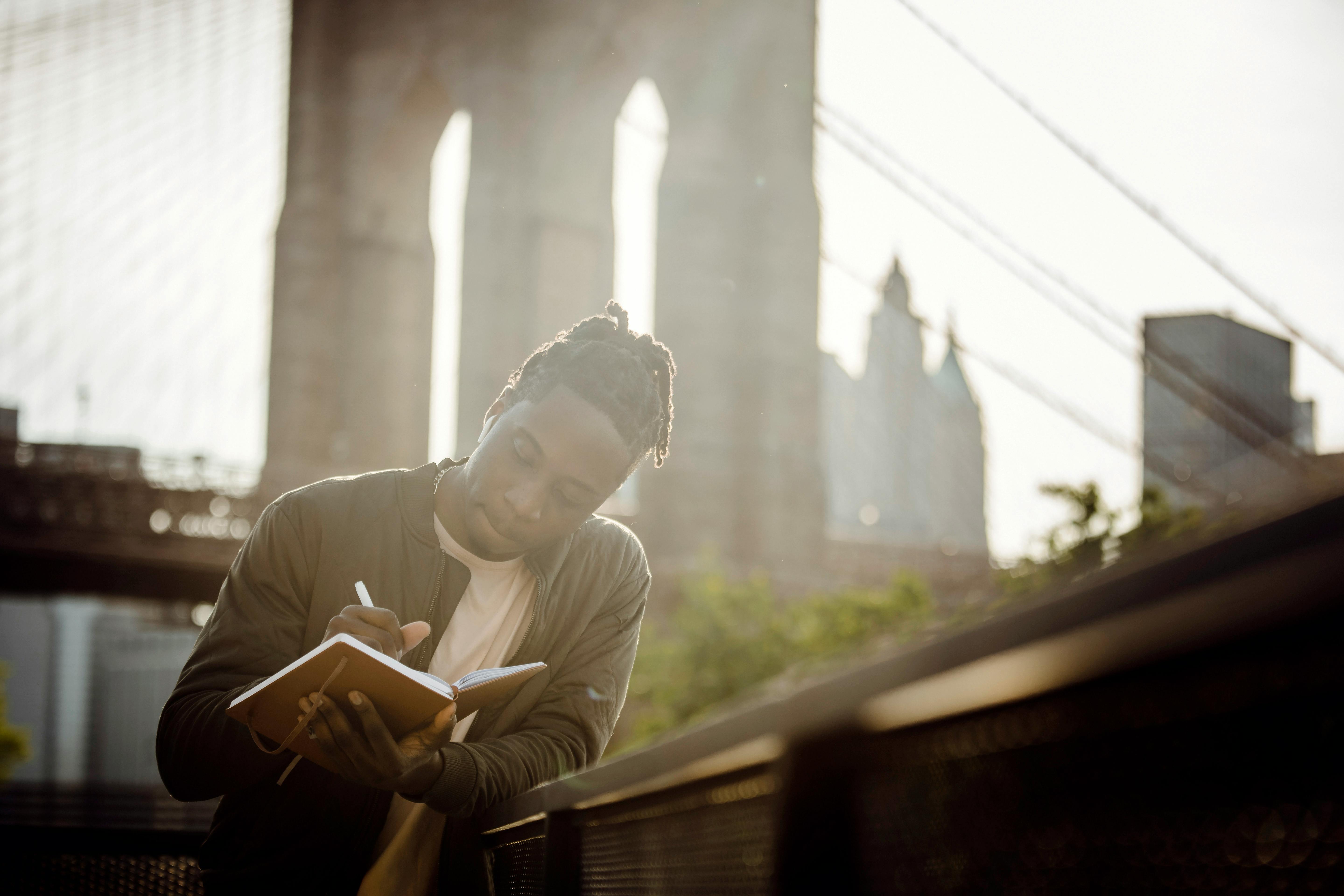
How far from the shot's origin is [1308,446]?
2373 centimetres

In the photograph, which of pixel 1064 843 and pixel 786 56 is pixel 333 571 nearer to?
pixel 1064 843

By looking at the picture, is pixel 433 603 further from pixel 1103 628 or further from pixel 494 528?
pixel 1103 628

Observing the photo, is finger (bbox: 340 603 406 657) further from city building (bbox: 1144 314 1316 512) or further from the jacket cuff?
city building (bbox: 1144 314 1316 512)

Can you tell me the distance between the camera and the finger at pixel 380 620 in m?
1.77

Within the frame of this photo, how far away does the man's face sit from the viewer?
2.07 m

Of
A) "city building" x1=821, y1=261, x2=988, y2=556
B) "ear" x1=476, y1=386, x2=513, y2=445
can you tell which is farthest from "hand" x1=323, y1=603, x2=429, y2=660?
"city building" x1=821, y1=261, x2=988, y2=556

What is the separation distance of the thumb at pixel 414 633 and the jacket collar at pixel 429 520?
1.15 feet

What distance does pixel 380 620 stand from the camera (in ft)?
5.83

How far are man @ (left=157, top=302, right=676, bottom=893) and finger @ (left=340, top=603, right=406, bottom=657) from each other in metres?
0.02

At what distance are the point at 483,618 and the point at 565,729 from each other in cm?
25

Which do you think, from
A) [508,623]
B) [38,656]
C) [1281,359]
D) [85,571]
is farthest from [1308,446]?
[38,656]

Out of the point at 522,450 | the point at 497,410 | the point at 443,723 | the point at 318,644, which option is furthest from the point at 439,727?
the point at 497,410

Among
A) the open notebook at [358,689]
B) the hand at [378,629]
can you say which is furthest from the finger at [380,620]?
the open notebook at [358,689]

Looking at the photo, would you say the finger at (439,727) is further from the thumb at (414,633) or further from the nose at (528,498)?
the nose at (528,498)
